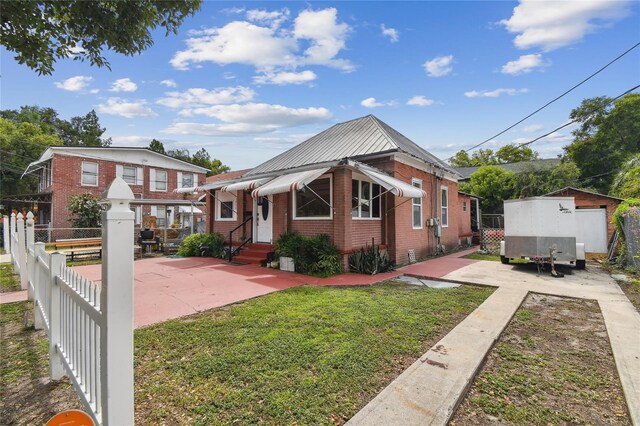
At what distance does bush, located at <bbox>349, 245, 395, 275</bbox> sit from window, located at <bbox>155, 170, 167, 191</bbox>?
2375cm

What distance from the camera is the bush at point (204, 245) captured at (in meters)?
13.5

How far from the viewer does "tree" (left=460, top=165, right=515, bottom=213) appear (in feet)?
90.1

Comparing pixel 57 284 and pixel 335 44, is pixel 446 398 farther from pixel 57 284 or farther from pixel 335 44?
pixel 335 44

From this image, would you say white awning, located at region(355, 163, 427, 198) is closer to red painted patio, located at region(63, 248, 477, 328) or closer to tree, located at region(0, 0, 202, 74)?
red painted patio, located at region(63, 248, 477, 328)

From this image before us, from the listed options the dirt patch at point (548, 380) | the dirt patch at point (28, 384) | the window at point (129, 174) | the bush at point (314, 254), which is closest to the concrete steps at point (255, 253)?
the bush at point (314, 254)

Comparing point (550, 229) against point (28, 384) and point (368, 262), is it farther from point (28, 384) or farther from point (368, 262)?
point (28, 384)

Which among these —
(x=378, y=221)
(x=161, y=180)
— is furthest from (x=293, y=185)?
(x=161, y=180)

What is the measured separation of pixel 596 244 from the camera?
13398mm

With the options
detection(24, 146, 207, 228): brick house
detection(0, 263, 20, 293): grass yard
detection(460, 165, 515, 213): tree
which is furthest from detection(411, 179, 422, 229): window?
detection(460, 165, 515, 213): tree

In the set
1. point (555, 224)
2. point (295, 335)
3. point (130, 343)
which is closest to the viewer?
point (130, 343)

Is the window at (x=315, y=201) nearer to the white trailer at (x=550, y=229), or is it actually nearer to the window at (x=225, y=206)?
the window at (x=225, y=206)

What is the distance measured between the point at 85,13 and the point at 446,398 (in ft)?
21.4

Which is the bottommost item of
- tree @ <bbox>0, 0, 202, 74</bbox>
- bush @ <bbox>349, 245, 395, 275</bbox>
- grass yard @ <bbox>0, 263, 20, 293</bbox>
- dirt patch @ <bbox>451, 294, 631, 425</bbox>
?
dirt patch @ <bbox>451, 294, 631, 425</bbox>

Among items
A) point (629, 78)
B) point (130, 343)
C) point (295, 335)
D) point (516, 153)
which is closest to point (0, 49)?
point (130, 343)
